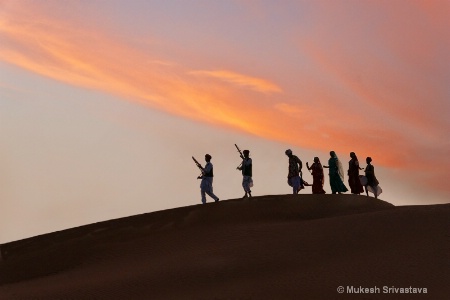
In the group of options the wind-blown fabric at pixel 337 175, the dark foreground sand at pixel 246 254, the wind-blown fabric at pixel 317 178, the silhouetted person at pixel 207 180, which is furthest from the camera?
the wind-blown fabric at pixel 317 178

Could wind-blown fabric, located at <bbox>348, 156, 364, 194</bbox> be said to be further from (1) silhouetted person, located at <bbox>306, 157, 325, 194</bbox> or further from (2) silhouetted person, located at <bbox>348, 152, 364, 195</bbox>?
(1) silhouetted person, located at <bbox>306, 157, 325, 194</bbox>

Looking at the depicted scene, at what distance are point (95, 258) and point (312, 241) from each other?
260 inches

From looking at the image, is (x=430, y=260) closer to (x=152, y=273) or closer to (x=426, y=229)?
(x=426, y=229)

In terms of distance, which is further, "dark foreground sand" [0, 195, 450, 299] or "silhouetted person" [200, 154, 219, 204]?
"silhouetted person" [200, 154, 219, 204]

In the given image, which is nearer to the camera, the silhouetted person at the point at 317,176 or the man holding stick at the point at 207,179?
the man holding stick at the point at 207,179

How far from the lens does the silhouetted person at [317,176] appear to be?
26250 mm

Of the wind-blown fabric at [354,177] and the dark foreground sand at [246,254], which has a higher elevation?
the wind-blown fabric at [354,177]

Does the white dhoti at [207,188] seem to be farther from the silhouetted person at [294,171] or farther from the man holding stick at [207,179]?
the silhouetted person at [294,171]

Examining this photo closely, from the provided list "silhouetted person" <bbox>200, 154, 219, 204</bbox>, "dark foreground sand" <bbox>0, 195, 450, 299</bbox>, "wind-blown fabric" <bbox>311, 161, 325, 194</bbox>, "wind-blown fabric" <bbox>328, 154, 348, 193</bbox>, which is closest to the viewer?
"dark foreground sand" <bbox>0, 195, 450, 299</bbox>

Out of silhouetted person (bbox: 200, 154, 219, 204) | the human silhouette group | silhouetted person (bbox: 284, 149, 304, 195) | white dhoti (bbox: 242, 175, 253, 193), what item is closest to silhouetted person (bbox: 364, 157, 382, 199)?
the human silhouette group

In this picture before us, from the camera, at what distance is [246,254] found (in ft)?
54.0

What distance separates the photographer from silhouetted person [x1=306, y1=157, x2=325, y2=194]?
2625 cm

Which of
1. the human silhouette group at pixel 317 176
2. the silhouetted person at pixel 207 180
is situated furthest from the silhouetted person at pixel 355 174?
the silhouetted person at pixel 207 180

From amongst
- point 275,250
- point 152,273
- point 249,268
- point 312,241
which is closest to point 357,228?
point 312,241
